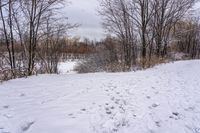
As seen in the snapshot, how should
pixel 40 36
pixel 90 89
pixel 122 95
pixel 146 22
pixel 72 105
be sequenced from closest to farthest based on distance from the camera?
pixel 72 105, pixel 122 95, pixel 90 89, pixel 40 36, pixel 146 22

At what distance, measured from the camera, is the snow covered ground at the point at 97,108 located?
3.97m

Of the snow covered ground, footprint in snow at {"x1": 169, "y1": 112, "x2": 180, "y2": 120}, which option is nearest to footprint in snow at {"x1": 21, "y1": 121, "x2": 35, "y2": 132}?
the snow covered ground

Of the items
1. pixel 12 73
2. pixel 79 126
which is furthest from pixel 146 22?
pixel 79 126

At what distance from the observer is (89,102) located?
508 centimetres

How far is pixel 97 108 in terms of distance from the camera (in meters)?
4.75

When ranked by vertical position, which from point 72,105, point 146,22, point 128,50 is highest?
point 146,22

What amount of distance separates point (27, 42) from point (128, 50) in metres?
10.7

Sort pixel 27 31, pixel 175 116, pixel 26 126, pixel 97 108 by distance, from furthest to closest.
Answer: pixel 27 31 < pixel 97 108 < pixel 175 116 < pixel 26 126

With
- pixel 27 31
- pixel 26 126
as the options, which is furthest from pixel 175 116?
pixel 27 31

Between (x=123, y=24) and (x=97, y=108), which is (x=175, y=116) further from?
(x=123, y=24)

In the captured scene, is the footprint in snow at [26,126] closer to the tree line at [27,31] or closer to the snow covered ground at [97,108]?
the snow covered ground at [97,108]

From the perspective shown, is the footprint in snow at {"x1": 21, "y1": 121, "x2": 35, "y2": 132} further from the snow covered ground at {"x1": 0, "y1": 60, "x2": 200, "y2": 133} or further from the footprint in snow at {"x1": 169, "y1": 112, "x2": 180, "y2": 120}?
the footprint in snow at {"x1": 169, "y1": 112, "x2": 180, "y2": 120}

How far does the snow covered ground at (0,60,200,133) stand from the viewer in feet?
13.0

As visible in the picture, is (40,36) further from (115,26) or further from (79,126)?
(79,126)
